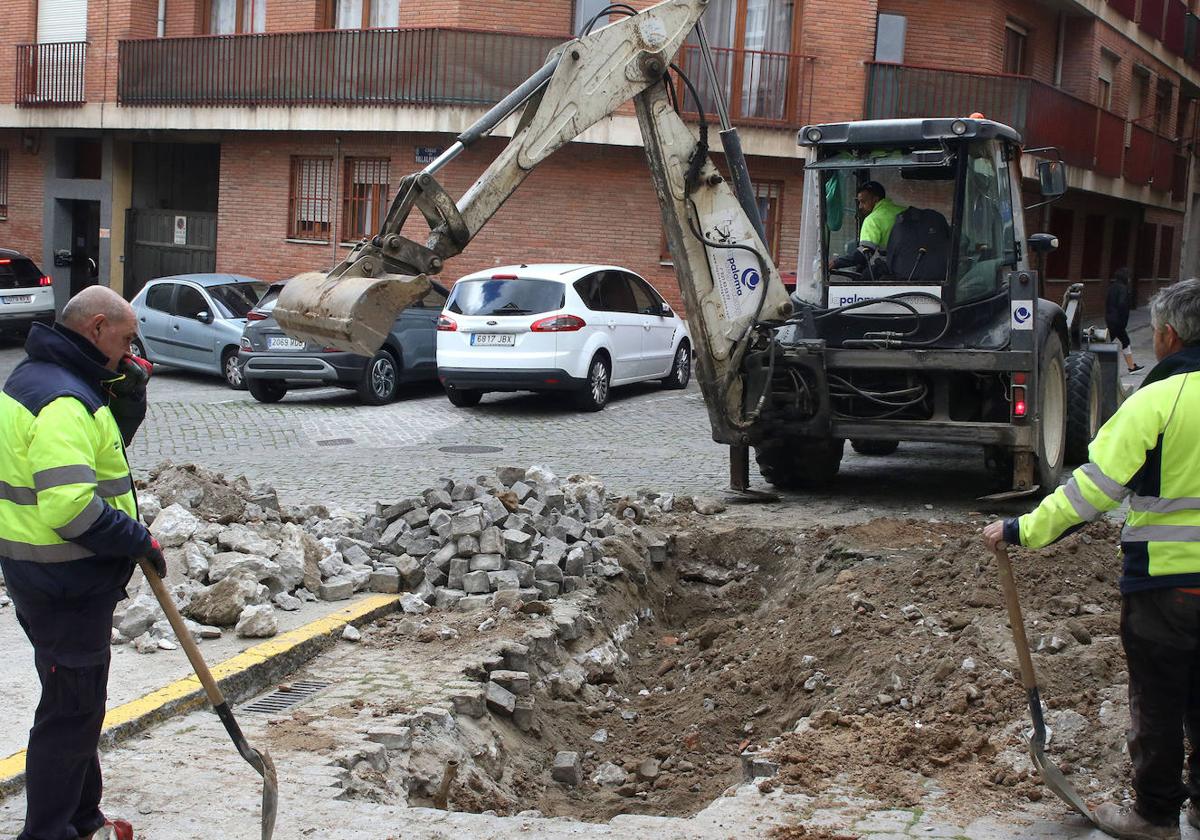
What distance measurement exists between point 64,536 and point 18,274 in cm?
2106

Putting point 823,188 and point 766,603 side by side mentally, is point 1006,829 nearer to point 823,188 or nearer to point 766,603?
point 766,603

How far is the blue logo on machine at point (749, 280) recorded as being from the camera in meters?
10.2

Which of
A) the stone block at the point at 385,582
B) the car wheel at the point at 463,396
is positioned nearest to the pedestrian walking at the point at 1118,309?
the car wheel at the point at 463,396

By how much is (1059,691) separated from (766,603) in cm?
297

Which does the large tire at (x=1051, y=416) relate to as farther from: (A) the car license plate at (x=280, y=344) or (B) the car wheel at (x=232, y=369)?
(B) the car wheel at (x=232, y=369)

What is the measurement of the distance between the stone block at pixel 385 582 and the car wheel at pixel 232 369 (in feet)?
38.0

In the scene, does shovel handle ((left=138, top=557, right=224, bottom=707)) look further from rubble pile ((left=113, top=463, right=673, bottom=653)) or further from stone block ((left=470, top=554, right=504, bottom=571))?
stone block ((left=470, top=554, right=504, bottom=571))

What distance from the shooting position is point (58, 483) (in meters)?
4.09

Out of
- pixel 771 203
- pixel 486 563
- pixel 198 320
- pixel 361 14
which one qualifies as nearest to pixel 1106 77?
pixel 771 203

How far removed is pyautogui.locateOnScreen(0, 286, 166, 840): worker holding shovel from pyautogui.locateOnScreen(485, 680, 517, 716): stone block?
2.14 meters

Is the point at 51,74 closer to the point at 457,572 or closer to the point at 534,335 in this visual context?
the point at 534,335

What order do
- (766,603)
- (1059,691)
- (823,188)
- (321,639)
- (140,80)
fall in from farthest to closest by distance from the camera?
(140,80) < (823,188) < (766,603) < (321,639) < (1059,691)

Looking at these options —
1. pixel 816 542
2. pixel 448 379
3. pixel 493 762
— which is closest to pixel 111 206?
pixel 448 379

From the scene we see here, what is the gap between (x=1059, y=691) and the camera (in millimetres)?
5582
